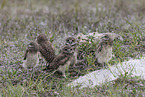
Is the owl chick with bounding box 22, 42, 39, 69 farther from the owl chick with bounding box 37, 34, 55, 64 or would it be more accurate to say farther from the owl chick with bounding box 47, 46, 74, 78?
A: the owl chick with bounding box 47, 46, 74, 78

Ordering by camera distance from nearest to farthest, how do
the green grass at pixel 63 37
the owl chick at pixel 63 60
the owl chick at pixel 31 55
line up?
the green grass at pixel 63 37, the owl chick at pixel 63 60, the owl chick at pixel 31 55

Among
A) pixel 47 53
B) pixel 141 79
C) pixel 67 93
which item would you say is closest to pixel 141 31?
pixel 141 79

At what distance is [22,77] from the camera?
6113 mm

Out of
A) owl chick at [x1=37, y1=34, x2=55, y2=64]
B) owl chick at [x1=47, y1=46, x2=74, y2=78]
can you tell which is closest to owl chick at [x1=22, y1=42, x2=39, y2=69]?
owl chick at [x1=37, y1=34, x2=55, y2=64]

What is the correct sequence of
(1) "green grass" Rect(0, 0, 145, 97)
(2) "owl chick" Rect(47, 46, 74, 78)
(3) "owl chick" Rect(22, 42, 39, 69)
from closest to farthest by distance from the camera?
(1) "green grass" Rect(0, 0, 145, 97)
(2) "owl chick" Rect(47, 46, 74, 78)
(3) "owl chick" Rect(22, 42, 39, 69)

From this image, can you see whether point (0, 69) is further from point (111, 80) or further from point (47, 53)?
point (111, 80)

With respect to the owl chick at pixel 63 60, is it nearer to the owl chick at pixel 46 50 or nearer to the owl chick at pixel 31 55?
the owl chick at pixel 46 50

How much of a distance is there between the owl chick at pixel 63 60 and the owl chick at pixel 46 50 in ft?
0.82

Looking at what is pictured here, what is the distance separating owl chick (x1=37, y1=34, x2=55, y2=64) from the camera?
6.29 meters

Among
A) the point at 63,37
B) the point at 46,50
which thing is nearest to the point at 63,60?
the point at 46,50

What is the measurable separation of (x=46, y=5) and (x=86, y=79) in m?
8.06

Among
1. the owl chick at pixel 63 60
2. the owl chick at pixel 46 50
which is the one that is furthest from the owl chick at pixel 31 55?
the owl chick at pixel 63 60

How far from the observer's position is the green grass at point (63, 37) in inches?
208

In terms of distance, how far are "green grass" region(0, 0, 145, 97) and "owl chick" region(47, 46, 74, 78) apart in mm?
270
